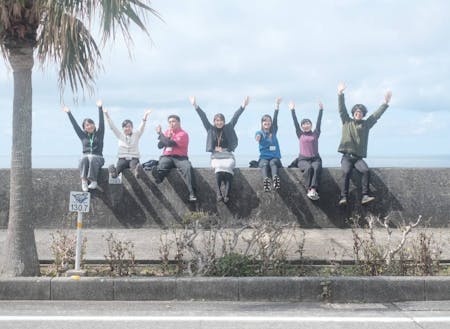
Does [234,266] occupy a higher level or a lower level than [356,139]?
lower

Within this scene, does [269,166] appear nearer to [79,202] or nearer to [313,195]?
[313,195]

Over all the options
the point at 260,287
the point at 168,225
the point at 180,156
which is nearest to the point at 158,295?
the point at 260,287

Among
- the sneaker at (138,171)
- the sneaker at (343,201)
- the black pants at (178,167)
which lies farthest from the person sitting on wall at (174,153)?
the sneaker at (343,201)

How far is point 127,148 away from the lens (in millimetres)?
10508

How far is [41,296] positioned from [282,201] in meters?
4.57

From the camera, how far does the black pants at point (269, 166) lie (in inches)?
396

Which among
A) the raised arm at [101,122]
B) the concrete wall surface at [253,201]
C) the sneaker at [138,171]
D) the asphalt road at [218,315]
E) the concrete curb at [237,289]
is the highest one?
the raised arm at [101,122]

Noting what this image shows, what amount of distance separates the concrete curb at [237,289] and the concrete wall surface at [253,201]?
127 inches

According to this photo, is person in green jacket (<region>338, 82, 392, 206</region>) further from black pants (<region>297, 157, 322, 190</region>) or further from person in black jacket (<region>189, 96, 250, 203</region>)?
person in black jacket (<region>189, 96, 250, 203</region>)

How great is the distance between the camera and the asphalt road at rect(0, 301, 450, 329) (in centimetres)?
585

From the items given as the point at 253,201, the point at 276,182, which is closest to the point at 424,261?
the point at 276,182

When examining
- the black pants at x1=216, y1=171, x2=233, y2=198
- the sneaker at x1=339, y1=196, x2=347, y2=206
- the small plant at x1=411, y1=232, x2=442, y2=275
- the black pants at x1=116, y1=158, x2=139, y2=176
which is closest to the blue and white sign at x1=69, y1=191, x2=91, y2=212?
the black pants at x1=116, y1=158, x2=139, y2=176

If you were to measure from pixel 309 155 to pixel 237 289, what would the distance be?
4006 mm

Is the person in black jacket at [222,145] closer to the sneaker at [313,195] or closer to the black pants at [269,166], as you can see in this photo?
the black pants at [269,166]
